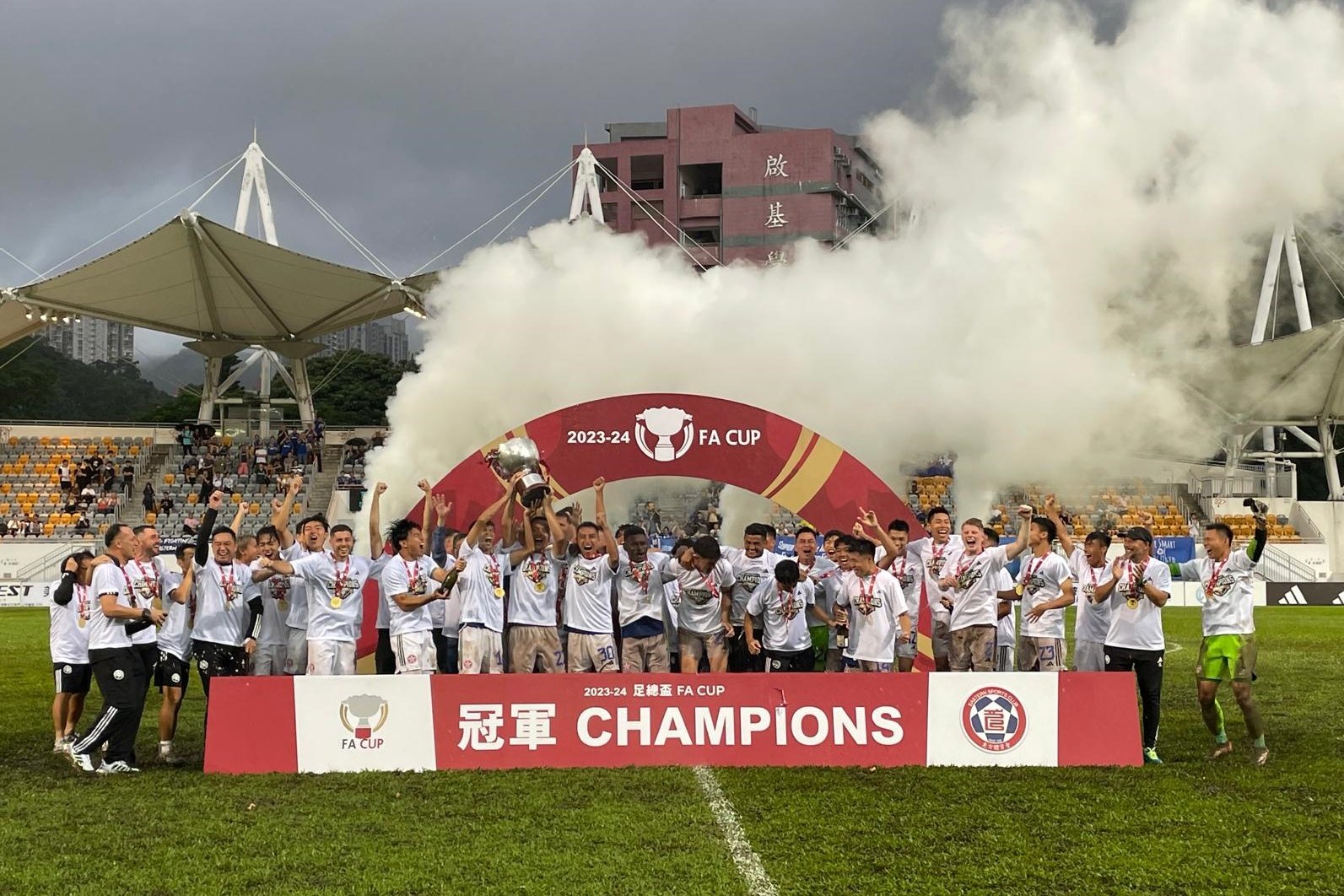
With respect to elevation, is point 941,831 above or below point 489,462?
below

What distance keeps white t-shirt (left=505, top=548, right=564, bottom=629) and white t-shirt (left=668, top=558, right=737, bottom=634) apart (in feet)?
3.31

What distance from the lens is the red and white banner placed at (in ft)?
28.5

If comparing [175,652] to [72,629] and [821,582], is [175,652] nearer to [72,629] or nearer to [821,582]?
[72,629]

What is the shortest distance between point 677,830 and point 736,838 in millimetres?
368

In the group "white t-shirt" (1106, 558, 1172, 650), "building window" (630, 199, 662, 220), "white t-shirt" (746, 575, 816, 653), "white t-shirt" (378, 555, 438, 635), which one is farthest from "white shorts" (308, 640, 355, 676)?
"building window" (630, 199, 662, 220)

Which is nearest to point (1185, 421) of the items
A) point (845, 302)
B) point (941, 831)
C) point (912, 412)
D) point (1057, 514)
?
point (912, 412)

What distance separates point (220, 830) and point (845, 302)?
24.1 m

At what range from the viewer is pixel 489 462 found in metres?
11.5

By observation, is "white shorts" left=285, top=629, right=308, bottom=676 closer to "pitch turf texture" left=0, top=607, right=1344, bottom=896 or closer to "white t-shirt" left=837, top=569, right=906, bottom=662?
"pitch turf texture" left=0, top=607, right=1344, bottom=896

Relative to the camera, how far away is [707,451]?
39.2ft

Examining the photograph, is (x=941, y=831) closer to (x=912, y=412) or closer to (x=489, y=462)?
(x=489, y=462)

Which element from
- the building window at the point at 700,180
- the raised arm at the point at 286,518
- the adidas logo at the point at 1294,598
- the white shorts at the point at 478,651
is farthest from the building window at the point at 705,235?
the white shorts at the point at 478,651

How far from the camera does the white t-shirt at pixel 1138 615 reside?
9.41 metres

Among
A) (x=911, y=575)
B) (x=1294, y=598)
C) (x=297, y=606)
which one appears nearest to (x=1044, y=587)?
(x=911, y=575)
